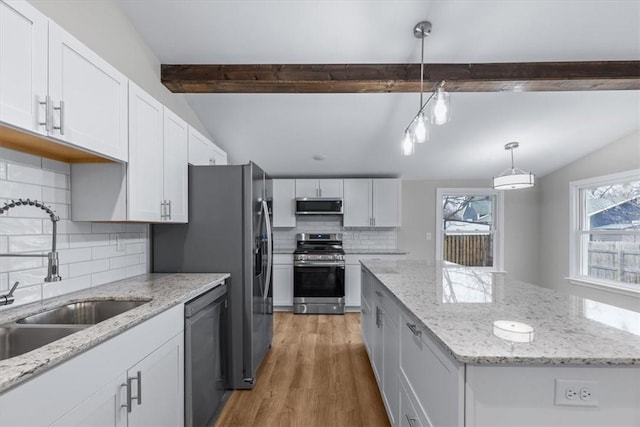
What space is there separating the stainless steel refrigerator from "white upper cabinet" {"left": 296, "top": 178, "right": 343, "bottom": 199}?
2.34m

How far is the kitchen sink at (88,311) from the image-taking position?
1444 mm

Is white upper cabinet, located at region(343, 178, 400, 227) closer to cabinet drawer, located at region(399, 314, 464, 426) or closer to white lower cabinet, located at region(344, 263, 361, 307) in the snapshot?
white lower cabinet, located at region(344, 263, 361, 307)

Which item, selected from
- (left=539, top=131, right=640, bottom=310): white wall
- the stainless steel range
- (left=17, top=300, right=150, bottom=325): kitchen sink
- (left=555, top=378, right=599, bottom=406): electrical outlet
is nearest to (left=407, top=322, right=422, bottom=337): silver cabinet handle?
(left=555, top=378, right=599, bottom=406): electrical outlet

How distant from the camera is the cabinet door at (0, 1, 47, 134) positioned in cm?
100

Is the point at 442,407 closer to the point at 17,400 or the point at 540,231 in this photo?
the point at 17,400

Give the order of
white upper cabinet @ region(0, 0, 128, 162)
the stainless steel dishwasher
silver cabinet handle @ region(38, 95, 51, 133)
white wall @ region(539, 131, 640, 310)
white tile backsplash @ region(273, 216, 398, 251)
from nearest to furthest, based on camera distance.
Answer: white upper cabinet @ region(0, 0, 128, 162), silver cabinet handle @ region(38, 95, 51, 133), the stainless steel dishwasher, white wall @ region(539, 131, 640, 310), white tile backsplash @ region(273, 216, 398, 251)

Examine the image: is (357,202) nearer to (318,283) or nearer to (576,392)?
(318,283)

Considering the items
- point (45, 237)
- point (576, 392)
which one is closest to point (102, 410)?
point (45, 237)

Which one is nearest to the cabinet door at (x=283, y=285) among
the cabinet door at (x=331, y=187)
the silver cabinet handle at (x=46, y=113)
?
the cabinet door at (x=331, y=187)

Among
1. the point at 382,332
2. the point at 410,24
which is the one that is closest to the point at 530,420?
the point at 382,332

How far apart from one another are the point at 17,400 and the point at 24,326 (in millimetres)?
588

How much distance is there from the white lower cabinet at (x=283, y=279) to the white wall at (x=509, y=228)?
1.91 meters

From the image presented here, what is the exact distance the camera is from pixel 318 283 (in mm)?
4285

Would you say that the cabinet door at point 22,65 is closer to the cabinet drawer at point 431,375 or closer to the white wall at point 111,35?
the white wall at point 111,35
